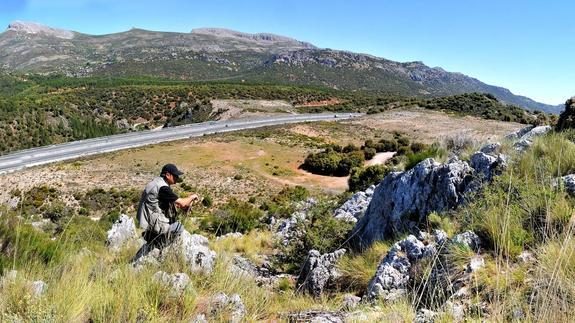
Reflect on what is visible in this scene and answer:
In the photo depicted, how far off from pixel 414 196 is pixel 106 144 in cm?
5088

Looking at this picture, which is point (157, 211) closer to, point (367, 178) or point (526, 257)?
point (526, 257)

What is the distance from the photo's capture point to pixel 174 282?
380 centimetres

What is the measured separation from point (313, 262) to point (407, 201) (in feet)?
8.82

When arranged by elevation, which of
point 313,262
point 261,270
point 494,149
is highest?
point 494,149

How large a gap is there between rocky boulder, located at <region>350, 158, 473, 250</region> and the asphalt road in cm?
4062

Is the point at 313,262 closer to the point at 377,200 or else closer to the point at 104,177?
the point at 377,200

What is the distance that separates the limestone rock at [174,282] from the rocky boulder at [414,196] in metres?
4.79

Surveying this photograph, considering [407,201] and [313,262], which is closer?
[313,262]

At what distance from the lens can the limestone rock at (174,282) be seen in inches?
143

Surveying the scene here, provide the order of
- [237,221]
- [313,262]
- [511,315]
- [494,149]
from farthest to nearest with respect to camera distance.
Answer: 1. [237,221]
2. [494,149]
3. [313,262]
4. [511,315]

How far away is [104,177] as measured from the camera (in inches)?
1328

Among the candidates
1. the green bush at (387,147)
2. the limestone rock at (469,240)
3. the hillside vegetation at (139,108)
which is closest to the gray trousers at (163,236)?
the limestone rock at (469,240)

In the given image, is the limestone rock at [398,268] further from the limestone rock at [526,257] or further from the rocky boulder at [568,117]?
the rocky boulder at [568,117]

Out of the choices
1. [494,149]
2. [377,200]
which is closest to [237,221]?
[377,200]
